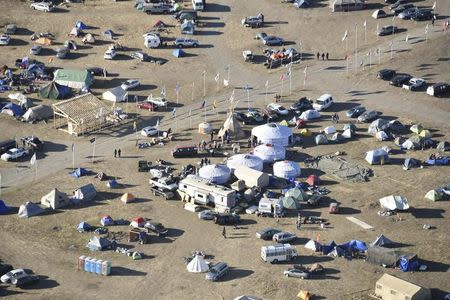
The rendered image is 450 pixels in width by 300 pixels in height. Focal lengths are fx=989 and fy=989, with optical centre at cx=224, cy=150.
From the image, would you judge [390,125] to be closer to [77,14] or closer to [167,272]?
[167,272]

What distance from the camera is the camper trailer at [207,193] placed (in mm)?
85562

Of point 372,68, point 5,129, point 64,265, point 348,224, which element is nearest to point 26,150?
point 5,129

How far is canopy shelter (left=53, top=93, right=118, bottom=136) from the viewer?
334 ft

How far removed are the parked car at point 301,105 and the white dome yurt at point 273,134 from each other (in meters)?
7.60

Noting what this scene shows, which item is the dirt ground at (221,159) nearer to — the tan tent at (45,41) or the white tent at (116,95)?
the white tent at (116,95)

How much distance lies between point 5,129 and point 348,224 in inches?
1559

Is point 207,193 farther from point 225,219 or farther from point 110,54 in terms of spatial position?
point 110,54

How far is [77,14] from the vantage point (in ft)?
429

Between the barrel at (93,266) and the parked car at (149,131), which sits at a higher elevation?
the parked car at (149,131)

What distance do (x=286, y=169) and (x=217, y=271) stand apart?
1888 cm

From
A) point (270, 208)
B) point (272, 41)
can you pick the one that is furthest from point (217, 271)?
point (272, 41)

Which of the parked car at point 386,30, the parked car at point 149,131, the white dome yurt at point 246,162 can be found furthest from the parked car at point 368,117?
the parked car at point 386,30

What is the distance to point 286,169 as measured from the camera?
91.5m

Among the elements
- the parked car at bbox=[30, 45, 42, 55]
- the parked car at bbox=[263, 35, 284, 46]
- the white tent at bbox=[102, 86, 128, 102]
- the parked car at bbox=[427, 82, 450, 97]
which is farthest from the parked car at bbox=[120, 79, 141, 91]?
the parked car at bbox=[427, 82, 450, 97]
